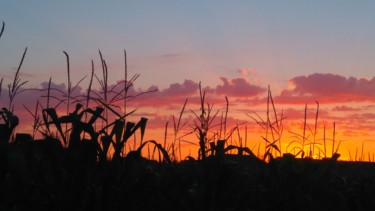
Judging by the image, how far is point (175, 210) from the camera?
4840mm

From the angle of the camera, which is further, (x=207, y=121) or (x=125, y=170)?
(x=207, y=121)

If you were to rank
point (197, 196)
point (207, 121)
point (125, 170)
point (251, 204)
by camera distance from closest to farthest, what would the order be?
1. point (125, 170)
2. point (197, 196)
3. point (251, 204)
4. point (207, 121)

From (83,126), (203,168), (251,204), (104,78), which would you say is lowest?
(251,204)

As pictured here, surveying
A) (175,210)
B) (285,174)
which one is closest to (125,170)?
(175,210)

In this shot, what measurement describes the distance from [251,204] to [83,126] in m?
2.10

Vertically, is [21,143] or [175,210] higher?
[21,143]

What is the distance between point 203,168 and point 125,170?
3.53ft

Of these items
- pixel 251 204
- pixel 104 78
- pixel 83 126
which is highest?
pixel 104 78

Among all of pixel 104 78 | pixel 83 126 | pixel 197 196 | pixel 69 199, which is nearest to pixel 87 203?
pixel 69 199

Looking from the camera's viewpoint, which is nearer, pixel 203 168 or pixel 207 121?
pixel 203 168

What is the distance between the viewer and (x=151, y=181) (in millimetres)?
4539

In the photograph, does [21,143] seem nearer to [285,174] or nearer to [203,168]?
[203,168]

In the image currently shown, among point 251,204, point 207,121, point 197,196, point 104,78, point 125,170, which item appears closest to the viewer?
point 125,170

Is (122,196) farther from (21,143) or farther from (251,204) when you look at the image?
(251,204)
